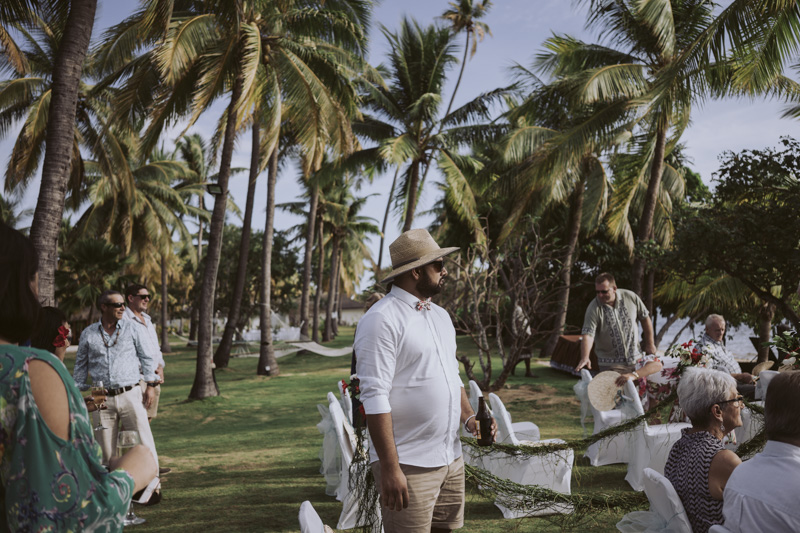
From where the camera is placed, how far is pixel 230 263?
38.3 metres

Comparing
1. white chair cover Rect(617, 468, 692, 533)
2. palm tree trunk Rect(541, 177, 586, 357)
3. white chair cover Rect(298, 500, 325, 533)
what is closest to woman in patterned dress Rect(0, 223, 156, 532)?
white chair cover Rect(298, 500, 325, 533)

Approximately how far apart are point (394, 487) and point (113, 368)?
13.4 feet

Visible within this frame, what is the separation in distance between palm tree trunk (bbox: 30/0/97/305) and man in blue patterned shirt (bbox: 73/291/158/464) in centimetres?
144

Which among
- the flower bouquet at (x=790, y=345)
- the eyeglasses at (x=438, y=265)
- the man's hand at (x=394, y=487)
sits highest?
the eyeglasses at (x=438, y=265)

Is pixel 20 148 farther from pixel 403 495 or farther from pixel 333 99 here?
pixel 403 495

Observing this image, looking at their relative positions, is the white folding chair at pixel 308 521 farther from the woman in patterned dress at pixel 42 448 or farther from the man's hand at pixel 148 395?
the man's hand at pixel 148 395

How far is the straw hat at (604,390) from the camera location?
21.3ft

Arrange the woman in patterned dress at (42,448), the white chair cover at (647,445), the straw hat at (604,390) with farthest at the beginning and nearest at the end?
the straw hat at (604,390)
the white chair cover at (647,445)
the woman in patterned dress at (42,448)

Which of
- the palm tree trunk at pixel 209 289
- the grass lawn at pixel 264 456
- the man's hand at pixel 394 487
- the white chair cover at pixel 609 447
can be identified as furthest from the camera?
the palm tree trunk at pixel 209 289

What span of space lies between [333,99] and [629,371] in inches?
411

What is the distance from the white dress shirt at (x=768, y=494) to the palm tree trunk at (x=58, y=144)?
6778 millimetres

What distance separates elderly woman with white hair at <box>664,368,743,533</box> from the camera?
9.53ft

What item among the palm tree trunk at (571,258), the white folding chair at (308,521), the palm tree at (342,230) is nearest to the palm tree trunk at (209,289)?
the palm tree trunk at (571,258)

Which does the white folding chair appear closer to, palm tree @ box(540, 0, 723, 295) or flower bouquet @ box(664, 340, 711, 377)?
flower bouquet @ box(664, 340, 711, 377)
